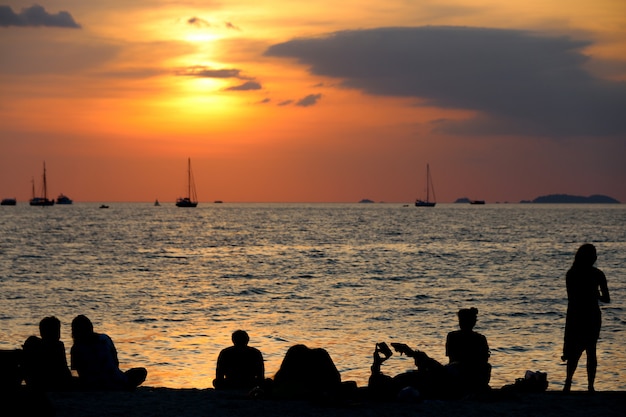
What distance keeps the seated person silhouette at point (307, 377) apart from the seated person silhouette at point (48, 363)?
3500 millimetres

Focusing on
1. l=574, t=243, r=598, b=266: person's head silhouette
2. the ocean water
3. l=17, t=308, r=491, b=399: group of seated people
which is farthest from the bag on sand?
the ocean water

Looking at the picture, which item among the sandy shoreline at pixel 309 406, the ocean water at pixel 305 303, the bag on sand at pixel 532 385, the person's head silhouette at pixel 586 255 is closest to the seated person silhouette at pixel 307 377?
the sandy shoreline at pixel 309 406

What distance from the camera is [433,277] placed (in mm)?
51750

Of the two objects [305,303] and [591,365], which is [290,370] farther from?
[305,303]

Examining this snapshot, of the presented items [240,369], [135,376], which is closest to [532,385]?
[240,369]

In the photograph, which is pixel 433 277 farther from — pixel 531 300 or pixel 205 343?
pixel 205 343

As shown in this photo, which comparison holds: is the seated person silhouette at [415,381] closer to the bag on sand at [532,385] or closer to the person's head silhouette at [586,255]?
the bag on sand at [532,385]

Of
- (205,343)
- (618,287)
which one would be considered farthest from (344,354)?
(618,287)

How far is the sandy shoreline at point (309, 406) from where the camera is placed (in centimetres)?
1045

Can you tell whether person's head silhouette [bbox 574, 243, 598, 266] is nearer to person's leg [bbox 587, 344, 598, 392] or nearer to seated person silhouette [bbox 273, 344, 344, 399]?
person's leg [bbox 587, 344, 598, 392]

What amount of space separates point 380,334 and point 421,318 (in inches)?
204

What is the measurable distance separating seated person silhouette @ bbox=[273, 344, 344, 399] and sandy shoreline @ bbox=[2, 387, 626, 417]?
17cm

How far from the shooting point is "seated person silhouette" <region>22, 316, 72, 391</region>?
40.0 ft

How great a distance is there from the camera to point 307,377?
1122cm
